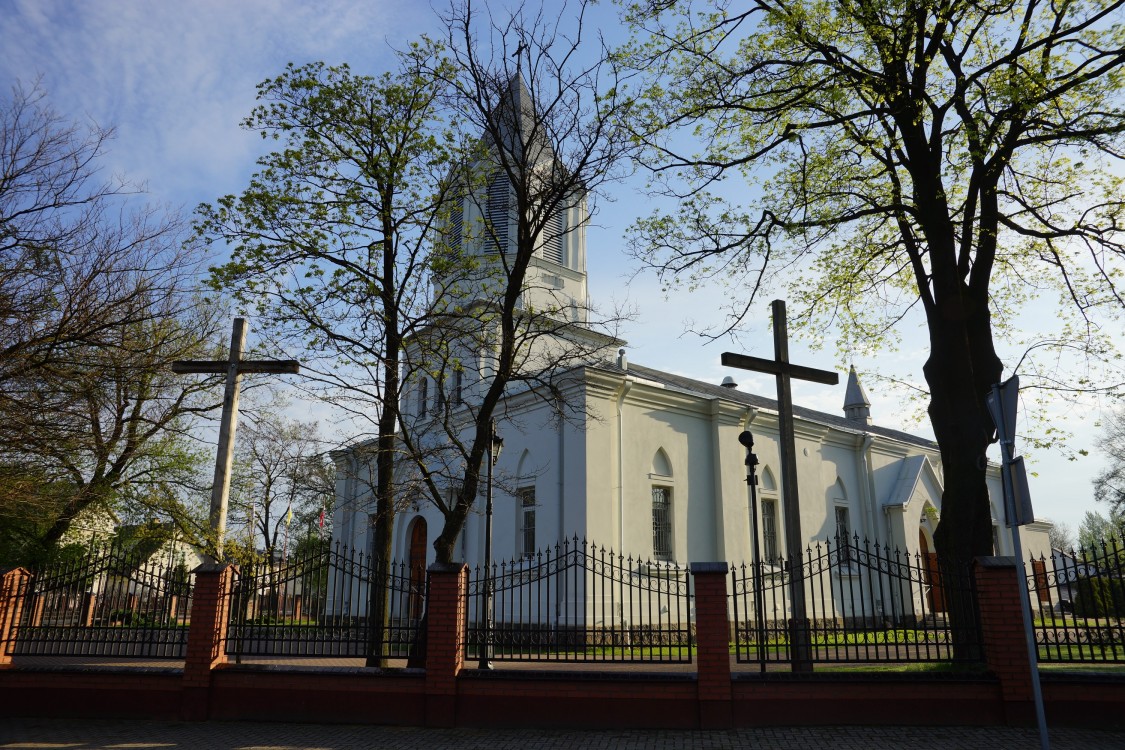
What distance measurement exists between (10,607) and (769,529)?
19773 millimetres

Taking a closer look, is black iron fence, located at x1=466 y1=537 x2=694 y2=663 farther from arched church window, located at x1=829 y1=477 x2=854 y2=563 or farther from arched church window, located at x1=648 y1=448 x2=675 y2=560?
arched church window, located at x1=829 y1=477 x2=854 y2=563

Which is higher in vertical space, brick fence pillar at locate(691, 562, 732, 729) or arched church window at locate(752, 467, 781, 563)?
arched church window at locate(752, 467, 781, 563)

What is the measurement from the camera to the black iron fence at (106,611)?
10.3 m

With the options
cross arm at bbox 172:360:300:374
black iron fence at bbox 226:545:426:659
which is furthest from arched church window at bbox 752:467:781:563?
cross arm at bbox 172:360:300:374

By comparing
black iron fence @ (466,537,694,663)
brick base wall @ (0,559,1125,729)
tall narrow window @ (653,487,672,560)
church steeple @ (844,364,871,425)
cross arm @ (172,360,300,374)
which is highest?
church steeple @ (844,364,871,425)

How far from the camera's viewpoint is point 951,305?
1216cm

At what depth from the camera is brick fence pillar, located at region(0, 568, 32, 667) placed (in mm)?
10477

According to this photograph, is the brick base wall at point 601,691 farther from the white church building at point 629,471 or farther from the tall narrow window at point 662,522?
the tall narrow window at point 662,522

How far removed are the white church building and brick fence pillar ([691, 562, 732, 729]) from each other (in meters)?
7.81

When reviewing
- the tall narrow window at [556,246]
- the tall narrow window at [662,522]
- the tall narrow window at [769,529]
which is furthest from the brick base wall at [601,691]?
the tall narrow window at [556,246]

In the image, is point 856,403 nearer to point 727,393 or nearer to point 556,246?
point 727,393

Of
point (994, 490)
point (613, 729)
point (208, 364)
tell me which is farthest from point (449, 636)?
point (994, 490)

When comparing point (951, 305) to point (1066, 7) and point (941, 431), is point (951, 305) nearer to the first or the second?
point (941, 431)

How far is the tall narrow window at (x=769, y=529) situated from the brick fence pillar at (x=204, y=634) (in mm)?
17301
